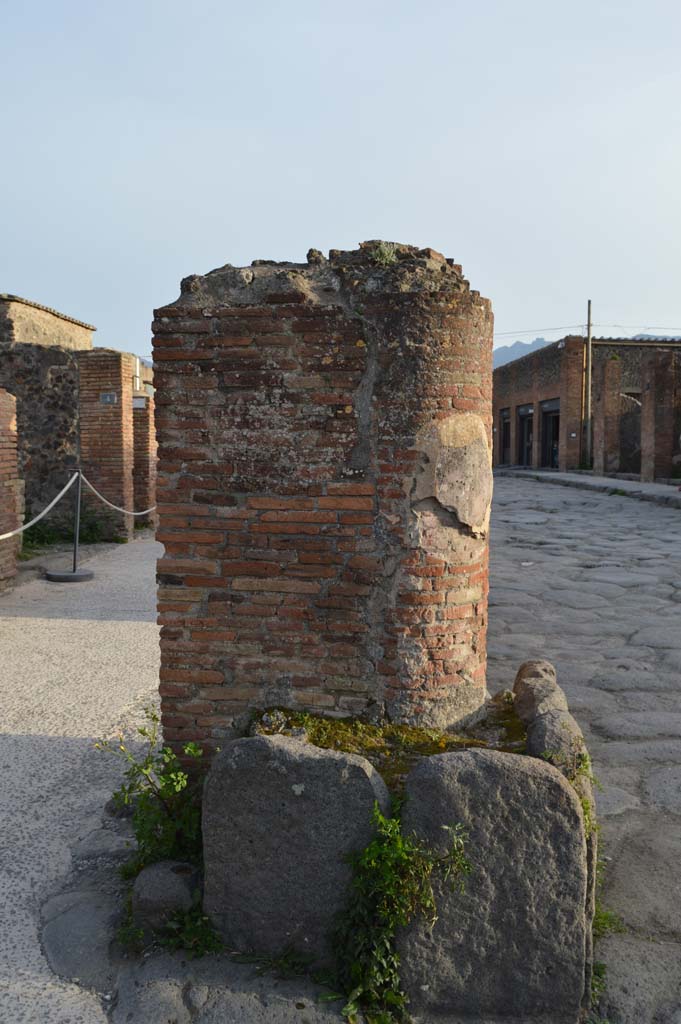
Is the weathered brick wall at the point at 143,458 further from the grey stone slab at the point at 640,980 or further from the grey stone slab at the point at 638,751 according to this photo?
the grey stone slab at the point at 640,980

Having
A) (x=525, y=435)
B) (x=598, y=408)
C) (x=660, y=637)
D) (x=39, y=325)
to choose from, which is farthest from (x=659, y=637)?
(x=525, y=435)

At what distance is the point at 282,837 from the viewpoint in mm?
2383

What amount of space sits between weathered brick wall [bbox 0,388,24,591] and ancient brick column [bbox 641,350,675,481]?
15.5 meters

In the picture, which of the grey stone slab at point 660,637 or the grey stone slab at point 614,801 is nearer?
the grey stone slab at point 614,801

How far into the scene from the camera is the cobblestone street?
2434 mm

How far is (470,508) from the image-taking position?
2.85m

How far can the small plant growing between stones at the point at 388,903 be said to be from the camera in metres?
2.22

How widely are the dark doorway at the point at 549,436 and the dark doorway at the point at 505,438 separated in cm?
399

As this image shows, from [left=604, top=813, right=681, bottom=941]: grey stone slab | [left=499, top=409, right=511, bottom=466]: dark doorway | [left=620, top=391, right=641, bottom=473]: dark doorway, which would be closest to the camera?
[left=604, top=813, right=681, bottom=941]: grey stone slab

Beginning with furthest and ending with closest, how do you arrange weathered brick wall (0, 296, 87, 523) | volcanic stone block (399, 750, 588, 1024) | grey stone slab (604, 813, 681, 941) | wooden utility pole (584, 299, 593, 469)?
wooden utility pole (584, 299, 593, 469), weathered brick wall (0, 296, 87, 523), grey stone slab (604, 813, 681, 941), volcanic stone block (399, 750, 588, 1024)

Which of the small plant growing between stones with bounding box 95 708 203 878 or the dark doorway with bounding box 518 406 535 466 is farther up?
the dark doorway with bounding box 518 406 535 466

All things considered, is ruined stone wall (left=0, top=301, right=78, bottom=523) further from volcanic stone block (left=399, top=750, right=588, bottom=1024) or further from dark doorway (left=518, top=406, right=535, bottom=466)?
dark doorway (left=518, top=406, right=535, bottom=466)

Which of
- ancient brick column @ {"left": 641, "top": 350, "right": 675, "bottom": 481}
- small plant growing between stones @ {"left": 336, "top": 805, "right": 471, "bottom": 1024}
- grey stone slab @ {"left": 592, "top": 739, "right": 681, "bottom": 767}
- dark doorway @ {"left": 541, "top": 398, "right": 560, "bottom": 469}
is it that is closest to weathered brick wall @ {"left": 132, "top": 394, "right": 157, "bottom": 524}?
grey stone slab @ {"left": 592, "top": 739, "right": 681, "bottom": 767}

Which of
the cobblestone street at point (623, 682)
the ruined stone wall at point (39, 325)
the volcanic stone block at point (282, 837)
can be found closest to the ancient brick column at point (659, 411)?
the cobblestone street at point (623, 682)
